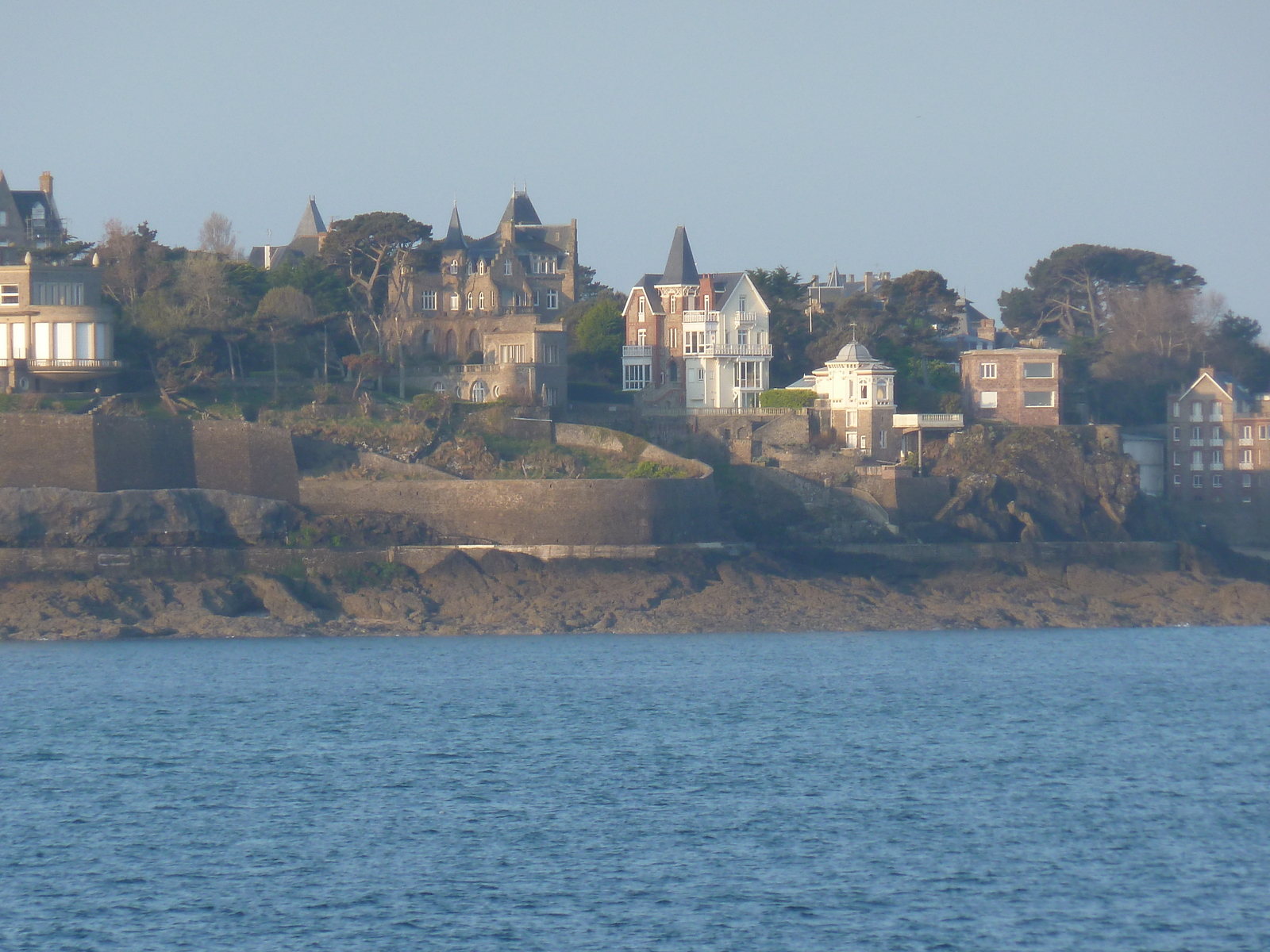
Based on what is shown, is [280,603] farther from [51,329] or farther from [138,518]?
[51,329]

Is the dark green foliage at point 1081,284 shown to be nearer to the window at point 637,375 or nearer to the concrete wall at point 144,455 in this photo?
the window at point 637,375

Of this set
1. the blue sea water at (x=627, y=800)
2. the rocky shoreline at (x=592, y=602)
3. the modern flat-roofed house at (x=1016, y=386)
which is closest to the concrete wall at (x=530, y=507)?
the rocky shoreline at (x=592, y=602)

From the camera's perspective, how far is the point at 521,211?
2867 inches

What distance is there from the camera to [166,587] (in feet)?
139

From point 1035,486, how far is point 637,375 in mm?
15441

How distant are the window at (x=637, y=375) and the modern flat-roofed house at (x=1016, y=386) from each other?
10.9 m

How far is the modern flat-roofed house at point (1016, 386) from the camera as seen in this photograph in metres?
58.2

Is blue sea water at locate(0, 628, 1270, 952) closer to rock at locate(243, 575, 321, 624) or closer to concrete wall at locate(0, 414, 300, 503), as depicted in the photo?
rock at locate(243, 575, 321, 624)

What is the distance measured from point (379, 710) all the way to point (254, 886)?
12652 millimetres

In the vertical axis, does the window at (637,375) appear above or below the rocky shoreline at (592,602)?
above

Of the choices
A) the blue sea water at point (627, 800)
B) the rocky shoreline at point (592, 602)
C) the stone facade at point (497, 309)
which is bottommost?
the blue sea water at point (627, 800)

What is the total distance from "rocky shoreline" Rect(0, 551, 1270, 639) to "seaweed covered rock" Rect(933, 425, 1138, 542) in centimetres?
278

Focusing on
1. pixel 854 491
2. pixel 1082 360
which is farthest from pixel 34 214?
pixel 1082 360

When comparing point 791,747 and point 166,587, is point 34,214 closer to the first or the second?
point 166,587
